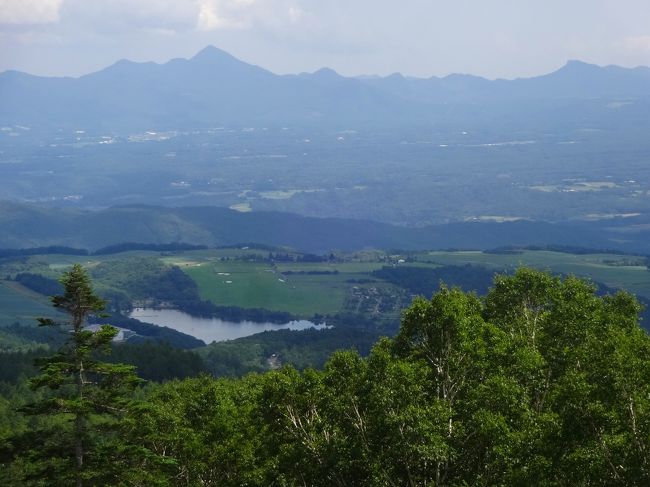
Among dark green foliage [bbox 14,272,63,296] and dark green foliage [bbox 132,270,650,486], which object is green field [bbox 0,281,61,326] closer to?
dark green foliage [bbox 14,272,63,296]

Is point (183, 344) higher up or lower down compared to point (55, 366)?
lower down

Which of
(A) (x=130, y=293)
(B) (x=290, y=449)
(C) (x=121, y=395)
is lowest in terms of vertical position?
(A) (x=130, y=293)

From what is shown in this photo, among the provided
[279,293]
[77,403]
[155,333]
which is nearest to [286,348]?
[155,333]

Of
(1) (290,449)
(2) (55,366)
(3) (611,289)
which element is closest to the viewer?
(2) (55,366)

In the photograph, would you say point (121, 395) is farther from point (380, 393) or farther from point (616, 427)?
point (616, 427)

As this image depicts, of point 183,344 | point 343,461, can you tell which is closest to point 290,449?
point 343,461

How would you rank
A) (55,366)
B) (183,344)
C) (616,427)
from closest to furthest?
(616,427)
(55,366)
(183,344)
